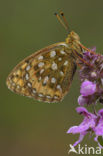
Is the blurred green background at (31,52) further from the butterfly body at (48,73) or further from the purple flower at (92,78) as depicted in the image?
the purple flower at (92,78)

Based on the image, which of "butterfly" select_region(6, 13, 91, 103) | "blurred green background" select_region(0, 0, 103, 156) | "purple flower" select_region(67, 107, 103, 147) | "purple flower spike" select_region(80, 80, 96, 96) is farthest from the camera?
"blurred green background" select_region(0, 0, 103, 156)

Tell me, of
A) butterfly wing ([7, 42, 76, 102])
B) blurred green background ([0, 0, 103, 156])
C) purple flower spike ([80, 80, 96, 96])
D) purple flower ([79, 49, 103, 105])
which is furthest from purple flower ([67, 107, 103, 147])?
blurred green background ([0, 0, 103, 156])

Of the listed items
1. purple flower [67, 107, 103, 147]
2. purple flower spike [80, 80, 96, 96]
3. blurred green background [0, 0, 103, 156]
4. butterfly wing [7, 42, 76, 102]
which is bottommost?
purple flower [67, 107, 103, 147]

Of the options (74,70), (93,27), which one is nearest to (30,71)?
(74,70)

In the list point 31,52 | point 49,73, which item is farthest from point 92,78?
point 31,52

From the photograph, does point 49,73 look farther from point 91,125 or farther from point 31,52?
point 31,52

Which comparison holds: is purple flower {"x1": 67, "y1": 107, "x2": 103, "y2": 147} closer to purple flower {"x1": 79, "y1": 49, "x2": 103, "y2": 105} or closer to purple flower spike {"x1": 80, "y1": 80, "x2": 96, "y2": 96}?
purple flower {"x1": 79, "y1": 49, "x2": 103, "y2": 105}

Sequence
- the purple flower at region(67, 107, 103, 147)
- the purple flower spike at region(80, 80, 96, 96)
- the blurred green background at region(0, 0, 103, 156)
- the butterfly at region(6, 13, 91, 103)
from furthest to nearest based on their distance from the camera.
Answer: the blurred green background at region(0, 0, 103, 156), the butterfly at region(6, 13, 91, 103), the purple flower at region(67, 107, 103, 147), the purple flower spike at region(80, 80, 96, 96)

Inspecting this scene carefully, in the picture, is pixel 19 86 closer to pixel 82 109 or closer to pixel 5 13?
pixel 82 109
